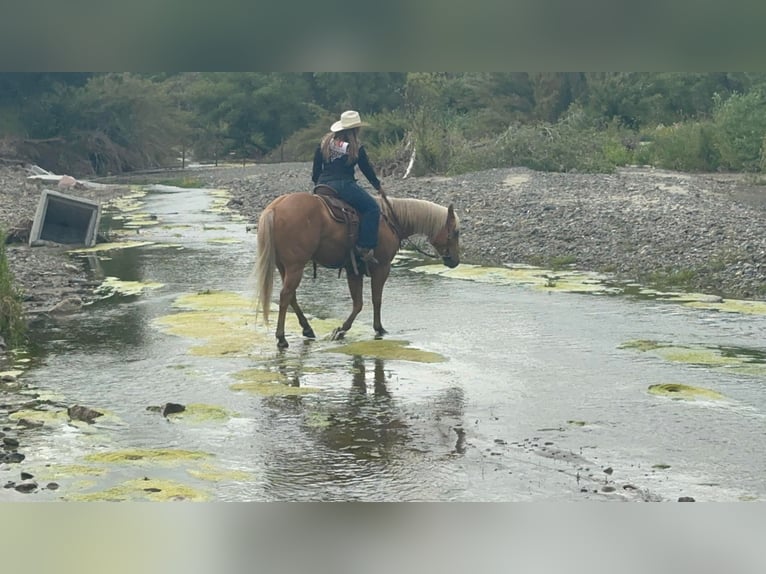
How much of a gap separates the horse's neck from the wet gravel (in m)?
4.30

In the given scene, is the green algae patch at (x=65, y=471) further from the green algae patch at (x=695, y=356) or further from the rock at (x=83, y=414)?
the green algae patch at (x=695, y=356)

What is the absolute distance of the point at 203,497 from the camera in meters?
5.41

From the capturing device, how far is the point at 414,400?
788 cm

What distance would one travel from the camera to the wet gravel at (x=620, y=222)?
14.3 metres

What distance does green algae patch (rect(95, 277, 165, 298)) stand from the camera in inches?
541

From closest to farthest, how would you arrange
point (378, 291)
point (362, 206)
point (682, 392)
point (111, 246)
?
point (682, 392)
point (362, 206)
point (378, 291)
point (111, 246)

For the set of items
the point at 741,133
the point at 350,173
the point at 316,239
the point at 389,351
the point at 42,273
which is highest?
the point at 741,133

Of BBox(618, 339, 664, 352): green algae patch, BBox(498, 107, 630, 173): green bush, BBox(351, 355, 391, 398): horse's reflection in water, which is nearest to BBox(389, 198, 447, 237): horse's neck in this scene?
BBox(351, 355, 391, 398): horse's reflection in water

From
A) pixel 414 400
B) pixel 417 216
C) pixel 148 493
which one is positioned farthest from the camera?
pixel 417 216

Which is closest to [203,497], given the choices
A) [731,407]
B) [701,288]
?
[731,407]

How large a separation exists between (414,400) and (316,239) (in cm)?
259

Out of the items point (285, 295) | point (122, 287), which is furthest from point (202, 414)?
point (122, 287)

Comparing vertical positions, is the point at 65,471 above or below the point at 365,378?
below

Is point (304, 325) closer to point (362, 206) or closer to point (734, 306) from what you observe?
point (362, 206)
